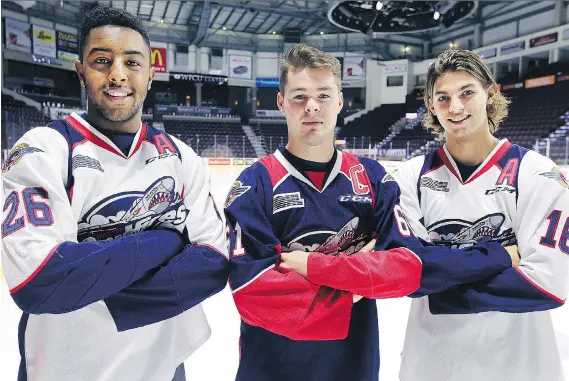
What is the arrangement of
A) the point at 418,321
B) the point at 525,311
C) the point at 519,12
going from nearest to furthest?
the point at 525,311 < the point at 418,321 < the point at 519,12

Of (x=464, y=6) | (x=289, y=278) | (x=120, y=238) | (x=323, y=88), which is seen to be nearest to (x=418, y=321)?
(x=289, y=278)

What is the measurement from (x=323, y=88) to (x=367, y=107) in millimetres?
23611

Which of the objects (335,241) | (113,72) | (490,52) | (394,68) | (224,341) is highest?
(490,52)

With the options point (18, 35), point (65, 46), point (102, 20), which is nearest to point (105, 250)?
point (102, 20)

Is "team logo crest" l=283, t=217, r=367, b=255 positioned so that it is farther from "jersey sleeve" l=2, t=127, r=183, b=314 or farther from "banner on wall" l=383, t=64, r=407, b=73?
"banner on wall" l=383, t=64, r=407, b=73

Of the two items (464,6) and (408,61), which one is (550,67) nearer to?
(464,6)

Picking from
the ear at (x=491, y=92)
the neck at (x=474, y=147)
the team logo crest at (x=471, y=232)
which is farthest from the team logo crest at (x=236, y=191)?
the ear at (x=491, y=92)

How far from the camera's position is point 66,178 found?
1.18 m

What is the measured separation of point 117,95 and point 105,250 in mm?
427

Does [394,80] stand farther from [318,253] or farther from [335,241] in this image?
[318,253]

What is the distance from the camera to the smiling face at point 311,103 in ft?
4.51

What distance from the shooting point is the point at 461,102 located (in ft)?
4.97

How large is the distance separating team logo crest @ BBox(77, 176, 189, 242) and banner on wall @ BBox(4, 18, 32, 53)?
20199 millimetres

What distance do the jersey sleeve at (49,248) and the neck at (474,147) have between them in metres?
1.07
